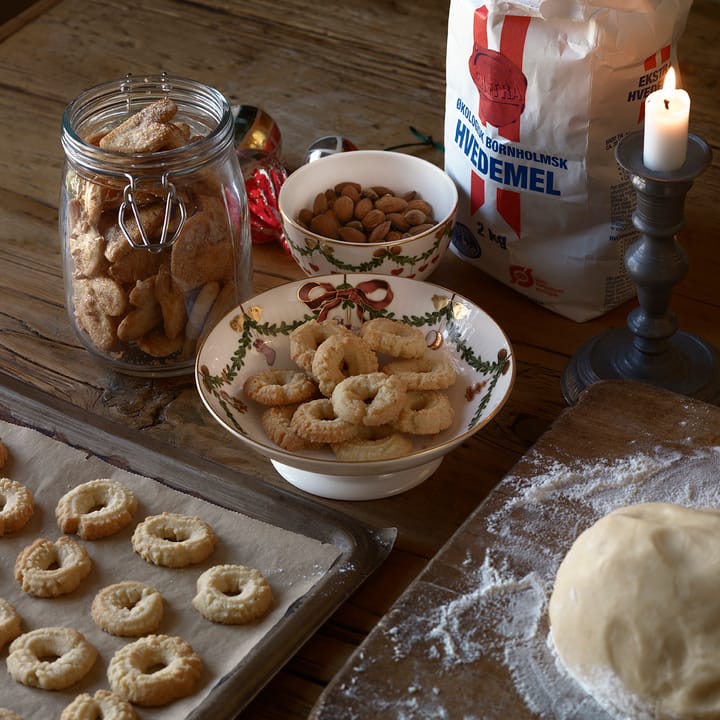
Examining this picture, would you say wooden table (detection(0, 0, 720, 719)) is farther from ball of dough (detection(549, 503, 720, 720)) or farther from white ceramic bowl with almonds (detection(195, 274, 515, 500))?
ball of dough (detection(549, 503, 720, 720))

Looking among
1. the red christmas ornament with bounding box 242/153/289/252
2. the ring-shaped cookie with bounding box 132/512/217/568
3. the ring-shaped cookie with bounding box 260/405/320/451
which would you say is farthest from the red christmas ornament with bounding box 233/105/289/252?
the ring-shaped cookie with bounding box 132/512/217/568

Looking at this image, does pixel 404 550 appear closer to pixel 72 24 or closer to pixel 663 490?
pixel 663 490

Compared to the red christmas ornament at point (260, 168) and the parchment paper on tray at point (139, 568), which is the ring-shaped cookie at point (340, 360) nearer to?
the parchment paper on tray at point (139, 568)

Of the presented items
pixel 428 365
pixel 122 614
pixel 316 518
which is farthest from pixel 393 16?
pixel 122 614

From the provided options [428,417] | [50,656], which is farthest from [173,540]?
[428,417]

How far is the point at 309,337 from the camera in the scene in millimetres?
1066

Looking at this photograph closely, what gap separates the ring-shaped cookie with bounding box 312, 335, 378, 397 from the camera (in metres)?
1.01

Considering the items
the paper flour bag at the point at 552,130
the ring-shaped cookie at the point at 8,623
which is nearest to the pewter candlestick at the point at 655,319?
the paper flour bag at the point at 552,130

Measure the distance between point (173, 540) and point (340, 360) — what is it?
228mm

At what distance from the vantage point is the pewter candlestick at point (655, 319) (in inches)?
36.9

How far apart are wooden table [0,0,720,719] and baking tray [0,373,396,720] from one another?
28 millimetres

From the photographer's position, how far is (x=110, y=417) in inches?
43.8

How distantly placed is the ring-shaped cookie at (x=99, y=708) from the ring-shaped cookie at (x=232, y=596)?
0.33 feet

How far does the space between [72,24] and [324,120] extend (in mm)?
515
